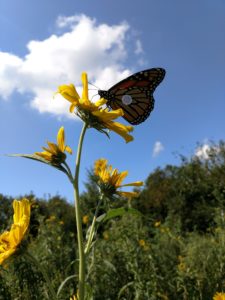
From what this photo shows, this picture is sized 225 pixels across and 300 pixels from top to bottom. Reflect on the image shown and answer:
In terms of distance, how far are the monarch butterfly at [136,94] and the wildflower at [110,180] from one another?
0.58m

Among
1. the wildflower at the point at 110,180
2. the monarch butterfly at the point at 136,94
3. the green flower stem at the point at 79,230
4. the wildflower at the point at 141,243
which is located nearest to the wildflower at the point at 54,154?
the green flower stem at the point at 79,230

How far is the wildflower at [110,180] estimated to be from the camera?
1880 mm

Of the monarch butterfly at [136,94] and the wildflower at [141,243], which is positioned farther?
the wildflower at [141,243]

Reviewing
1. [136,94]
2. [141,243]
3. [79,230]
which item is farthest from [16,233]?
[141,243]

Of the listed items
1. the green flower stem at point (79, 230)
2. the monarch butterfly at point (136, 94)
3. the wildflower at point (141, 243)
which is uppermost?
the monarch butterfly at point (136, 94)

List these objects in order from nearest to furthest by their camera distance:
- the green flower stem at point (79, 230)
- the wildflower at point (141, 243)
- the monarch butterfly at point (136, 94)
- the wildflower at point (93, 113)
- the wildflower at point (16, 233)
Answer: the green flower stem at point (79, 230) < the wildflower at point (16, 233) < the wildflower at point (93, 113) < the monarch butterfly at point (136, 94) < the wildflower at point (141, 243)

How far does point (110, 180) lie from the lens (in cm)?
191

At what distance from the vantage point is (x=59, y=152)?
62.1 inches

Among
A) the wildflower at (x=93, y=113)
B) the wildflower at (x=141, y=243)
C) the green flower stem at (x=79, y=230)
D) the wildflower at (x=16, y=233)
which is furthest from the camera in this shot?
the wildflower at (x=141, y=243)

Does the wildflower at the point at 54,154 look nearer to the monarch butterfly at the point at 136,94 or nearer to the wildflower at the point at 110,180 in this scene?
the wildflower at the point at 110,180

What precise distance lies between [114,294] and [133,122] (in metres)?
2.60

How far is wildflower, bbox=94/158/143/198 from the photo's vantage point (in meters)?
1.88

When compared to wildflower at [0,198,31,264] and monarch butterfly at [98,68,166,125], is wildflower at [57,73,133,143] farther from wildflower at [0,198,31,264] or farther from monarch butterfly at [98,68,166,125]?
monarch butterfly at [98,68,166,125]

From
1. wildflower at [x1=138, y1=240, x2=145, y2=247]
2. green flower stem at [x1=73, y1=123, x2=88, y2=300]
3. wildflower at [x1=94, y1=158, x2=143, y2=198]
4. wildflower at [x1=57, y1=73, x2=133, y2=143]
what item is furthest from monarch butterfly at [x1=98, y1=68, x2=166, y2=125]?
wildflower at [x1=138, y1=240, x2=145, y2=247]
